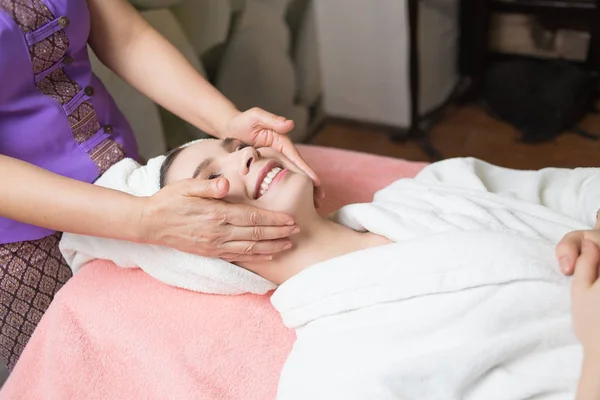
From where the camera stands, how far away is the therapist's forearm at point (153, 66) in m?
1.25

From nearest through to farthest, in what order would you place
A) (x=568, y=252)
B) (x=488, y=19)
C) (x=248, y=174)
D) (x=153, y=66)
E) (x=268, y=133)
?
(x=568, y=252)
(x=248, y=174)
(x=268, y=133)
(x=153, y=66)
(x=488, y=19)

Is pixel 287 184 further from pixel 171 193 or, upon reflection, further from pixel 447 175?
pixel 447 175

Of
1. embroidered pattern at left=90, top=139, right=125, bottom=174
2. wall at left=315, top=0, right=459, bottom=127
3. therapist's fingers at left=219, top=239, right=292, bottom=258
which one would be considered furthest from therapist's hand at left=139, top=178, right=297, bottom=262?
wall at left=315, top=0, right=459, bottom=127

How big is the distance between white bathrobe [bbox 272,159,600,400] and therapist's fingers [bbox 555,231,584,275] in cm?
2

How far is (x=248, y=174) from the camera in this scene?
3.47 ft

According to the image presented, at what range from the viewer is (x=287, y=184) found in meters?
1.06

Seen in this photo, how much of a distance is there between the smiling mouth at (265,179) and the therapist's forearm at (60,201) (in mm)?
210

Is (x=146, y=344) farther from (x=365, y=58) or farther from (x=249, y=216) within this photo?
(x=365, y=58)

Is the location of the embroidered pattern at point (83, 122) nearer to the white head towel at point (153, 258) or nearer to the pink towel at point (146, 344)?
the white head towel at point (153, 258)

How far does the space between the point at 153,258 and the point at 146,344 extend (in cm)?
16

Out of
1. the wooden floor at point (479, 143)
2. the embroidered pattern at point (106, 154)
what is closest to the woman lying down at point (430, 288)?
the embroidered pattern at point (106, 154)

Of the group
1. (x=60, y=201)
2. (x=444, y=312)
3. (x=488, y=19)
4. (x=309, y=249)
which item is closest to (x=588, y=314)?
(x=444, y=312)

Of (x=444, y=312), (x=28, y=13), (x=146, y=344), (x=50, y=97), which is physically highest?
(x=28, y=13)

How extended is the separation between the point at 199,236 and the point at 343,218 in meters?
0.33
